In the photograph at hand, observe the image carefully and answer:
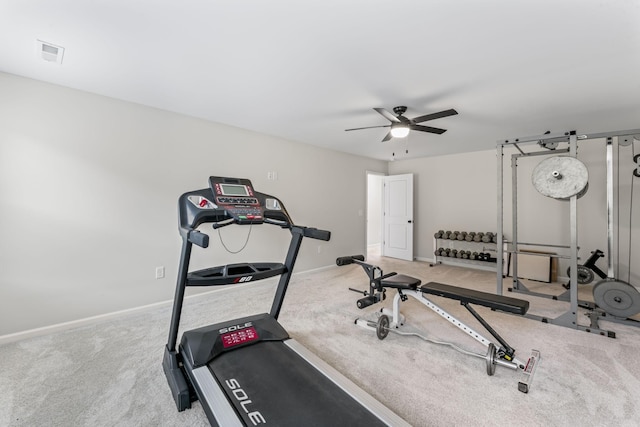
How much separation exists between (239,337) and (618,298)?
3.79 meters

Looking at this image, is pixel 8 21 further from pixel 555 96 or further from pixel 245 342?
pixel 555 96

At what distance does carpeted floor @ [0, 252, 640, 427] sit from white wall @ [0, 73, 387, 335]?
0.39 m

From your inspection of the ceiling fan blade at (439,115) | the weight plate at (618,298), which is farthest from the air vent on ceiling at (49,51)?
the weight plate at (618,298)

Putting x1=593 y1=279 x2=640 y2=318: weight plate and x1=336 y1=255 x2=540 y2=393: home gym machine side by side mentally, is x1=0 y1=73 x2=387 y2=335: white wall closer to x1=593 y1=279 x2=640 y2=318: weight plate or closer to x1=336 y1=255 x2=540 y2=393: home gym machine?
x1=336 y1=255 x2=540 y2=393: home gym machine

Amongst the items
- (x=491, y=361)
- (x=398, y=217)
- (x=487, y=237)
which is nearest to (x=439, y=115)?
(x=491, y=361)

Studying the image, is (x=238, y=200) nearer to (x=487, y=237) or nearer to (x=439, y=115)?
(x=439, y=115)

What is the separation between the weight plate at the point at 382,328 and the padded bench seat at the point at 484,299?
1.49ft

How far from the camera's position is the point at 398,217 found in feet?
20.6

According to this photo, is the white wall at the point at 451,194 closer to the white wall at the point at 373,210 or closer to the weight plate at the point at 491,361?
the white wall at the point at 373,210

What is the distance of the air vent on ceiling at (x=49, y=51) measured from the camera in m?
1.97

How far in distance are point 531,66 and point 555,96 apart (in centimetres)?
89

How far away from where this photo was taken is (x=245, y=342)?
1962 millimetres

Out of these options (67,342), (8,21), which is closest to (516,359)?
(67,342)

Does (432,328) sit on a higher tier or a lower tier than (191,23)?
lower
